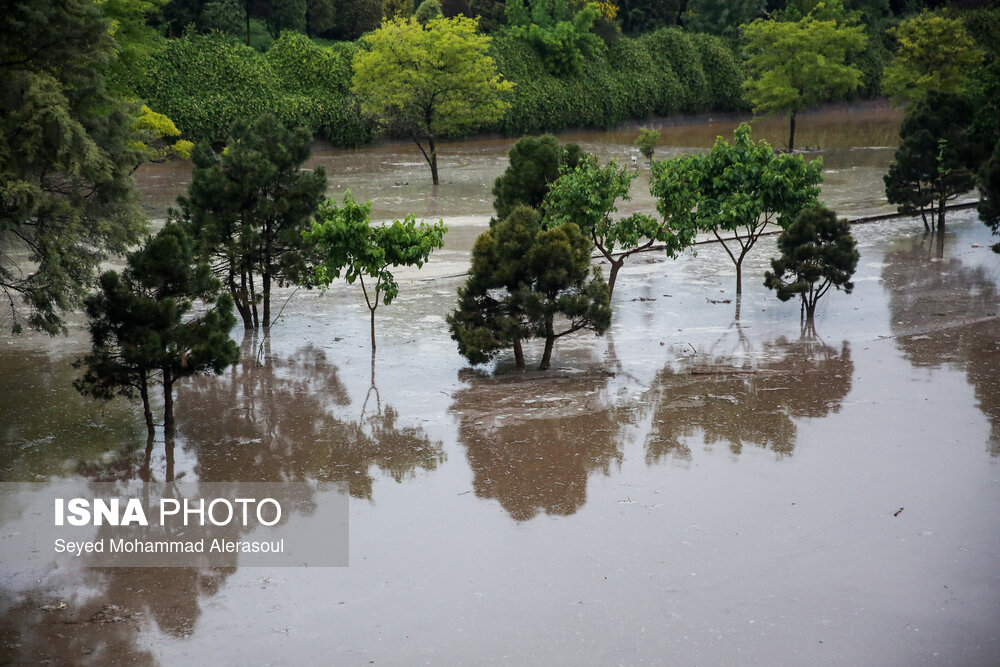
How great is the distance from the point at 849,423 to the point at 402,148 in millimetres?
40429

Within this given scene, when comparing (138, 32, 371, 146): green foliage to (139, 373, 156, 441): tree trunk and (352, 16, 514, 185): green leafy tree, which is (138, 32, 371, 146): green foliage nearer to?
(352, 16, 514, 185): green leafy tree

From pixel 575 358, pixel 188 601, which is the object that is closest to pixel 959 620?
pixel 188 601

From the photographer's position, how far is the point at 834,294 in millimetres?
25719

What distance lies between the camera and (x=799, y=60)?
5069 centimetres

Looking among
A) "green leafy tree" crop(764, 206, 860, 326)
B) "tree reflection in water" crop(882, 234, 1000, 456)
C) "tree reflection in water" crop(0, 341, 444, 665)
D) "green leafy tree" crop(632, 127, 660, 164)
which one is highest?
"green leafy tree" crop(632, 127, 660, 164)

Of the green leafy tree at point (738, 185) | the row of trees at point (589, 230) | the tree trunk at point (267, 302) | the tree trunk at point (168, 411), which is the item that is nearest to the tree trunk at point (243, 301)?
the tree trunk at point (267, 302)

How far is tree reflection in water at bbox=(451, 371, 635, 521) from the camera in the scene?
14.0 metres

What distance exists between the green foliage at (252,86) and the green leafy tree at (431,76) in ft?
18.9

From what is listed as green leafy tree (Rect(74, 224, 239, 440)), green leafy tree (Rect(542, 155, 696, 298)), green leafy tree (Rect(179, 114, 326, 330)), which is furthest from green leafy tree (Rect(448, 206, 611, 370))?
green leafy tree (Rect(74, 224, 239, 440))

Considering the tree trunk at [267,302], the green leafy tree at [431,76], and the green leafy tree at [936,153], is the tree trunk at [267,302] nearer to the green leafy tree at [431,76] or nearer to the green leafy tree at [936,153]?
the green leafy tree at [936,153]

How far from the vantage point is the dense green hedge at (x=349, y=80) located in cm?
5081

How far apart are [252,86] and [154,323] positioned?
39754mm

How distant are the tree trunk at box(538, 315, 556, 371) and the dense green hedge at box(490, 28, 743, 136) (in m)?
39.2

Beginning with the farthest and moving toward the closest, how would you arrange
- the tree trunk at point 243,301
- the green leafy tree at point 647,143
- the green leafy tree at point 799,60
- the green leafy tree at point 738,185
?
the green leafy tree at point 799,60, the green leafy tree at point 647,143, the green leafy tree at point 738,185, the tree trunk at point 243,301
